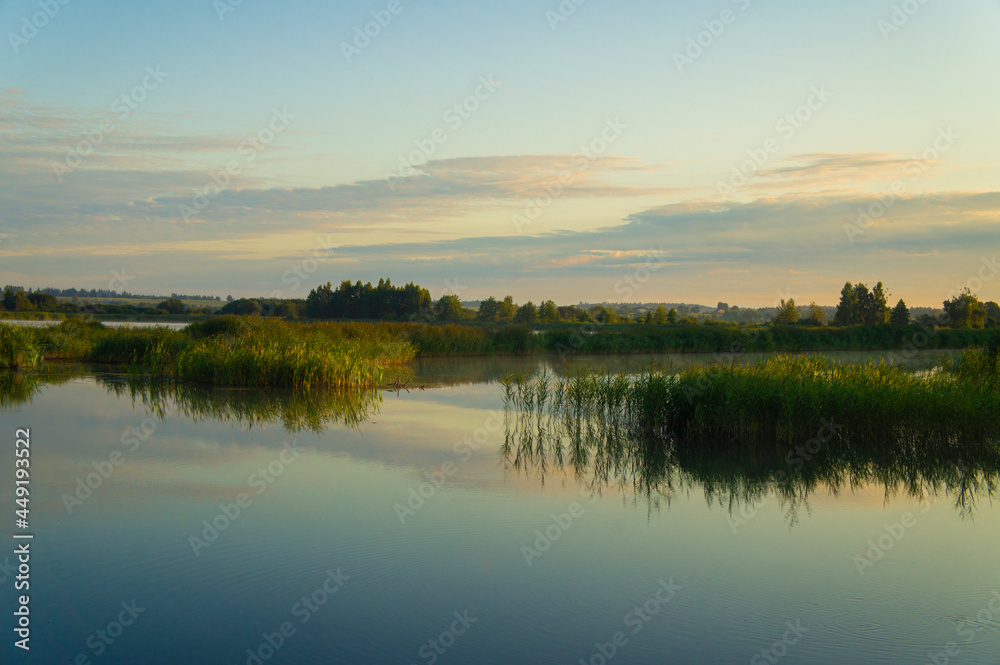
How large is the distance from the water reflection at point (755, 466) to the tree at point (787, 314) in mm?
30593

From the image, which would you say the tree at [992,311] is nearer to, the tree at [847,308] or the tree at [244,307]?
the tree at [847,308]

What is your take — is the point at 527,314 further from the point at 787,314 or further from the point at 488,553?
the point at 488,553

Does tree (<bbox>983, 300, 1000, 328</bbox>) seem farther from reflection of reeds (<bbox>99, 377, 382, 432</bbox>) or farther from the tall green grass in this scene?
the tall green grass

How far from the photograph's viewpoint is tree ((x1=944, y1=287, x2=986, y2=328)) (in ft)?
128

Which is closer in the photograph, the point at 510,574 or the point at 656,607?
the point at 656,607

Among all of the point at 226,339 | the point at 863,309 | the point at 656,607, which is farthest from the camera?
the point at 863,309

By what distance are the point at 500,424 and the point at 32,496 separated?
6652mm

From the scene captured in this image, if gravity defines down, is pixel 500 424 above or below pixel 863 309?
below

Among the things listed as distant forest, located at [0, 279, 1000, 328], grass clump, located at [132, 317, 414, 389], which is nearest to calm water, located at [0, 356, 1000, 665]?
grass clump, located at [132, 317, 414, 389]

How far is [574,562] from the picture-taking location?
5.69 metres

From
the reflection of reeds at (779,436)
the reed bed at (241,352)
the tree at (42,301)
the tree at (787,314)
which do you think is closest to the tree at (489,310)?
the tree at (787,314)

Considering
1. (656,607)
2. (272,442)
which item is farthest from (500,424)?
(656,607)

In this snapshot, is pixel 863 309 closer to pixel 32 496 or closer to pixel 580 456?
pixel 580 456

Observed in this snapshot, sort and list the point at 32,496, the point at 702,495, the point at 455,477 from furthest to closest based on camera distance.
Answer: the point at 455,477
the point at 702,495
the point at 32,496
